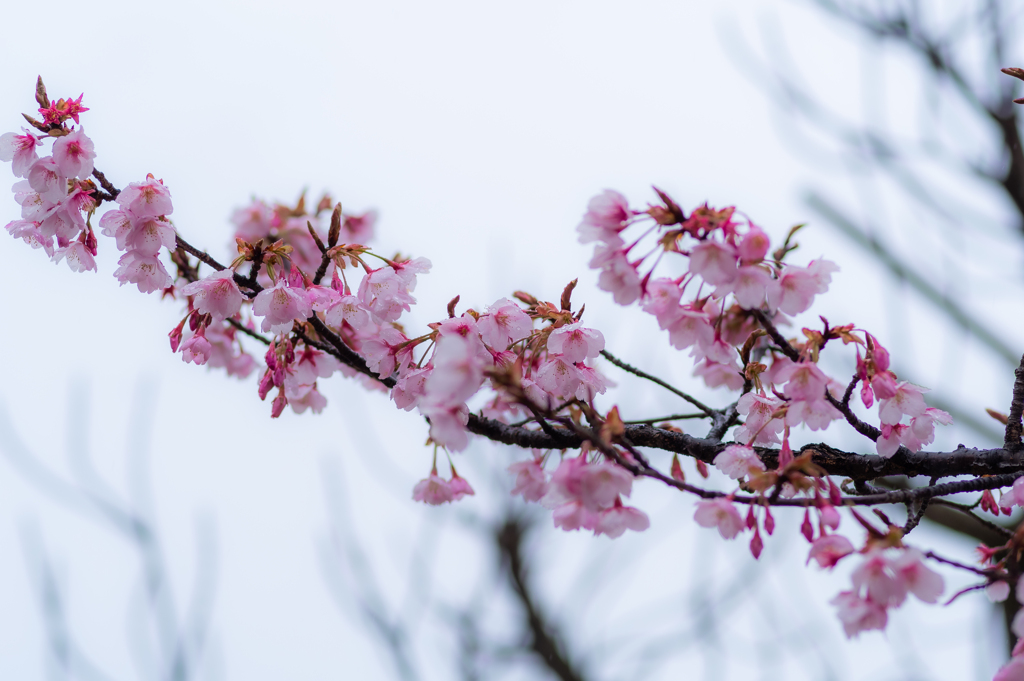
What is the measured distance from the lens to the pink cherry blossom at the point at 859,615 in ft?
3.55

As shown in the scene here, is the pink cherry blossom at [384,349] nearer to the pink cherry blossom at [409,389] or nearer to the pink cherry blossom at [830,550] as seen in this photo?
the pink cherry blossom at [409,389]

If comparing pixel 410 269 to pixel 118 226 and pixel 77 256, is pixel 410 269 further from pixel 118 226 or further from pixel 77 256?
pixel 77 256

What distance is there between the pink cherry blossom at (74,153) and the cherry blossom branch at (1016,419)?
1848 millimetres

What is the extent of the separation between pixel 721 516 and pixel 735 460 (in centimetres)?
18

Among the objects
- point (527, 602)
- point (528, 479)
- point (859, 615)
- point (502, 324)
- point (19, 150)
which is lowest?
point (859, 615)

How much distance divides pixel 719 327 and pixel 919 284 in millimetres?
3683

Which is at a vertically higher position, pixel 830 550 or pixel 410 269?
pixel 410 269

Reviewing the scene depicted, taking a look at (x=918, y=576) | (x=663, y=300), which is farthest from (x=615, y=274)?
(x=918, y=576)

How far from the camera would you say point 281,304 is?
1407 millimetres

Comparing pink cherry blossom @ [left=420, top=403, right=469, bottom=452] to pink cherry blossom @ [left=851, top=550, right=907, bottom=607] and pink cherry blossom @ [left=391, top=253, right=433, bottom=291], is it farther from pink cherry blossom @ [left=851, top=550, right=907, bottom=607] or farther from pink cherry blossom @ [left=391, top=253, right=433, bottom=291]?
pink cherry blossom @ [left=851, top=550, right=907, bottom=607]

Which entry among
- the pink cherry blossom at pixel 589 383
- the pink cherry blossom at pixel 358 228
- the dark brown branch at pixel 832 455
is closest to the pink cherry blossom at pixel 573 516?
the dark brown branch at pixel 832 455

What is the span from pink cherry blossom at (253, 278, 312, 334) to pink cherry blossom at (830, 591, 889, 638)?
1.11m

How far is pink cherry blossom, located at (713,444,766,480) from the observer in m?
1.32

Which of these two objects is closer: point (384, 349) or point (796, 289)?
point (796, 289)
